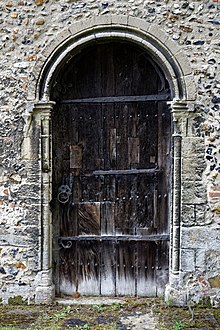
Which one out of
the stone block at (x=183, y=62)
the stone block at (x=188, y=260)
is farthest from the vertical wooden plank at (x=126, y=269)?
the stone block at (x=183, y=62)

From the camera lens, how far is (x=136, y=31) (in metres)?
4.39

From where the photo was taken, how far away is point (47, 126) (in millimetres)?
4547

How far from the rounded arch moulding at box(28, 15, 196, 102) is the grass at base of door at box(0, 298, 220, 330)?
7.26 ft

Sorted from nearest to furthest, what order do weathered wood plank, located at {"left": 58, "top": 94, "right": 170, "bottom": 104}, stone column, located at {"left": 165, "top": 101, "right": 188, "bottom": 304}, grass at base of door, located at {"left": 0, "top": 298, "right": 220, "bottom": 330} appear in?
grass at base of door, located at {"left": 0, "top": 298, "right": 220, "bottom": 330} → stone column, located at {"left": 165, "top": 101, "right": 188, "bottom": 304} → weathered wood plank, located at {"left": 58, "top": 94, "right": 170, "bottom": 104}

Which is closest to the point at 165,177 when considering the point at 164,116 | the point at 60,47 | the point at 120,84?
the point at 164,116

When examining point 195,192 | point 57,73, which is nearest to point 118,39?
point 57,73

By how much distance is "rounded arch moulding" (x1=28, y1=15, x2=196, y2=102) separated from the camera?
436cm

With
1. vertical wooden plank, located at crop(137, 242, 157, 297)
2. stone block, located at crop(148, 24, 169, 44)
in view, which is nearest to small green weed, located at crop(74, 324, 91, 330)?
vertical wooden plank, located at crop(137, 242, 157, 297)

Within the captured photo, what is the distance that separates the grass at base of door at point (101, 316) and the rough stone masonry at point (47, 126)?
145 millimetres

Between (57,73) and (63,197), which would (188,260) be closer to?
(63,197)

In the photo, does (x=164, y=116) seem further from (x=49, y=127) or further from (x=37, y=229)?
(x=37, y=229)

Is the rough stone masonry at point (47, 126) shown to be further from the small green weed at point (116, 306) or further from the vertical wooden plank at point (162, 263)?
the small green weed at point (116, 306)

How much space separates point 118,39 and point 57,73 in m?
0.75

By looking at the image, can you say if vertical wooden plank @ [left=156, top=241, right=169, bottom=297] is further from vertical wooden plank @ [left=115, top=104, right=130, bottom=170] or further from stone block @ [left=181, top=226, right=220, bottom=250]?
vertical wooden plank @ [left=115, top=104, right=130, bottom=170]
